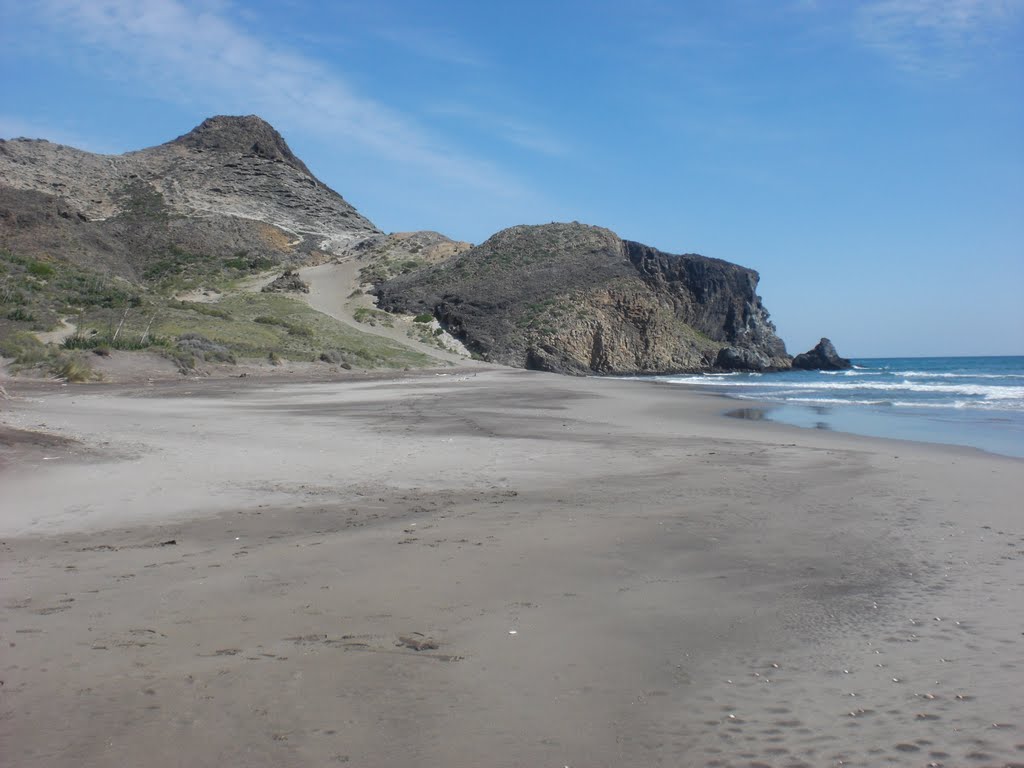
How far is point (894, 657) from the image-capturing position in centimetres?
411

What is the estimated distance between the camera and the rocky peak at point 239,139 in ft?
267

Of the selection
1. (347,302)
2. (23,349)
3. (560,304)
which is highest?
(560,304)

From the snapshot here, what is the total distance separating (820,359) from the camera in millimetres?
79312

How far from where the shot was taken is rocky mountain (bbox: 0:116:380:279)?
51000 mm

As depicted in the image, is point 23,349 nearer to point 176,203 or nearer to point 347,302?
point 347,302

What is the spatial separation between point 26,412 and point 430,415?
772 cm

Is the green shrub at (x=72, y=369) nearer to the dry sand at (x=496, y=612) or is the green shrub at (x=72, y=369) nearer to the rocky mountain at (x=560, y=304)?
the dry sand at (x=496, y=612)

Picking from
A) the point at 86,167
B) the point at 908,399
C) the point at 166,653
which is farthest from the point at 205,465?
the point at 86,167

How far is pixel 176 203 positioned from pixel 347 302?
2575 cm

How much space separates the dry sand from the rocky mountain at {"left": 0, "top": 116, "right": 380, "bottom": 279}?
46.7 meters

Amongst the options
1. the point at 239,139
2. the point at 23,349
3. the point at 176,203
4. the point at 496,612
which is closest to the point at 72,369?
the point at 23,349

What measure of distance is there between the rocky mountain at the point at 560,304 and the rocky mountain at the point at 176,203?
17.1m

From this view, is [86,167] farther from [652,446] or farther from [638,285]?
[652,446]

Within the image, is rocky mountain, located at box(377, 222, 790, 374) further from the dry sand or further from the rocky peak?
the dry sand
